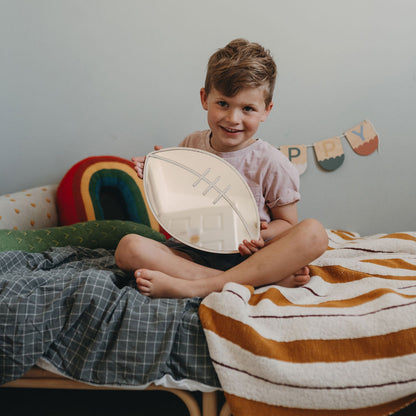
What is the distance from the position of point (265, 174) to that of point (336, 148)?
0.63 m

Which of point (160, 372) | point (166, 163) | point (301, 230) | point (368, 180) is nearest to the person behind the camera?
point (160, 372)

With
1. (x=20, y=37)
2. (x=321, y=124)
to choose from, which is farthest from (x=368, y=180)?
(x=20, y=37)

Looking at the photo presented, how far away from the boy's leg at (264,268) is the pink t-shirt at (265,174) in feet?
0.58

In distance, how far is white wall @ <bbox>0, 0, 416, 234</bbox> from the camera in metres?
1.48

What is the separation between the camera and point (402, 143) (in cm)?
154

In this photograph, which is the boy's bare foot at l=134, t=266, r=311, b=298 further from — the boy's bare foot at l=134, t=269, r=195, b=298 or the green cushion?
the green cushion

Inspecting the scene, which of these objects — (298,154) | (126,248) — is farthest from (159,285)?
(298,154)

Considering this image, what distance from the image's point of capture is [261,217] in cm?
107

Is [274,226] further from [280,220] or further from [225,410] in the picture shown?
[225,410]

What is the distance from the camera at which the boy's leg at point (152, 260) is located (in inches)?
35.3

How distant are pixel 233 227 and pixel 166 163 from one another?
9.6 inches

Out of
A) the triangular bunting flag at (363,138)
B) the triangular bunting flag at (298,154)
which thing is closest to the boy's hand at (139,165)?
the triangular bunting flag at (298,154)

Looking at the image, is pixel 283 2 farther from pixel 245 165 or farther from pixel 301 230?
pixel 301 230

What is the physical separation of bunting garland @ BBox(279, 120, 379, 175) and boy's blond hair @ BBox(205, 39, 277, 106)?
22.6 inches
